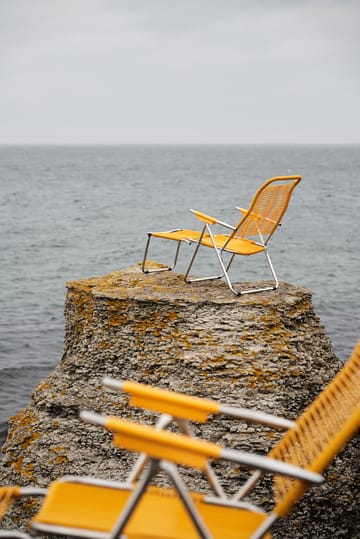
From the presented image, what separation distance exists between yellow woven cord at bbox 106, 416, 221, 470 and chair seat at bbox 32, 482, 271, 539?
506 mm

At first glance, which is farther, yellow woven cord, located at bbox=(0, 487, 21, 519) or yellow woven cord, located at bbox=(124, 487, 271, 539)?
yellow woven cord, located at bbox=(0, 487, 21, 519)

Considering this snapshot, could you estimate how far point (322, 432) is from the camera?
3596 mm

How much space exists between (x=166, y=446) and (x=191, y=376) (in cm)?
271

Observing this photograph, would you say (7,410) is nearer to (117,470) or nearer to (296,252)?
(117,470)

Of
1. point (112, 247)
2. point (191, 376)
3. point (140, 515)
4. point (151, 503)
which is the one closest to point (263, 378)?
point (191, 376)

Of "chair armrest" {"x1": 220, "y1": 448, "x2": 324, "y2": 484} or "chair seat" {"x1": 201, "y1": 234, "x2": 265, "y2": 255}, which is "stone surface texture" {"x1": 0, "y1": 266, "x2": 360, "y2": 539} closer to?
"chair seat" {"x1": 201, "y1": 234, "x2": 265, "y2": 255}

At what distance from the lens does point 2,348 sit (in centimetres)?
1451

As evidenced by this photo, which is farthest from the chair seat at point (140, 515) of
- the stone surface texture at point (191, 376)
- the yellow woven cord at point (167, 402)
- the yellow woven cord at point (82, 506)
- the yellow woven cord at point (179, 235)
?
the yellow woven cord at point (179, 235)

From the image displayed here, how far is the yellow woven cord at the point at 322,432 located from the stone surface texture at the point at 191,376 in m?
1.46

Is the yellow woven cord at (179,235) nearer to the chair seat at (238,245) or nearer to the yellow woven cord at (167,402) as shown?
the chair seat at (238,245)

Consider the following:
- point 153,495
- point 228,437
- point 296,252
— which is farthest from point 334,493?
point 296,252

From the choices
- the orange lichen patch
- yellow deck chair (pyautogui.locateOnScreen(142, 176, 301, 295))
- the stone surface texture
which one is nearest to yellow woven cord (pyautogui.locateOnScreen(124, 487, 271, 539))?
the stone surface texture

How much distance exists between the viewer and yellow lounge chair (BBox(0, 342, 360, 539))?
2.82 metres

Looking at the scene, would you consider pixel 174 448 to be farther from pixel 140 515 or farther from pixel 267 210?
pixel 267 210
